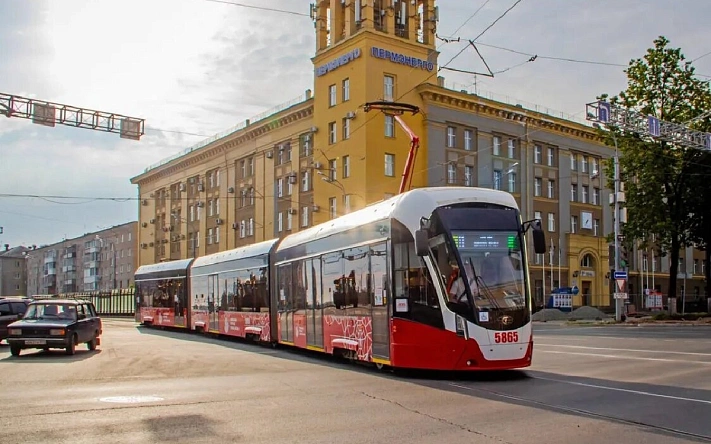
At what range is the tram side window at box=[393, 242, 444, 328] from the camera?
14.1 metres

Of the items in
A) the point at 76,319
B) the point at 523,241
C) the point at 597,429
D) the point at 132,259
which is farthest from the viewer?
the point at 132,259

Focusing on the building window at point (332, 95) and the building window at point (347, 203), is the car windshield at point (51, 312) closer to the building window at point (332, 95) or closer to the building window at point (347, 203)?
the building window at point (347, 203)

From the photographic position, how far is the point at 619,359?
17.7 meters

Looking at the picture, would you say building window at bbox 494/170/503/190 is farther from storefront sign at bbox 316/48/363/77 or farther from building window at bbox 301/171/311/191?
storefront sign at bbox 316/48/363/77

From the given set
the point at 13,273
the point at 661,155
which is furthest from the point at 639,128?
A: the point at 13,273

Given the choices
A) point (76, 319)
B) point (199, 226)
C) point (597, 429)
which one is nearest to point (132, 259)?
point (199, 226)

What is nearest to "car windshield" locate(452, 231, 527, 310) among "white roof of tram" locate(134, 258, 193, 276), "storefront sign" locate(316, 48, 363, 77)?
"white roof of tram" locate(134, 258, 193, 276)

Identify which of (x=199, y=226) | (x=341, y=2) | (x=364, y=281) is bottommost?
(x=364, y=281)

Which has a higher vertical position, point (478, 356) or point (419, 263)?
point (419, 263)

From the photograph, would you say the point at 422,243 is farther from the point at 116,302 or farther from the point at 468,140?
the point at 116,302

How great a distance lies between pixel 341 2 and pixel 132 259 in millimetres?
64210

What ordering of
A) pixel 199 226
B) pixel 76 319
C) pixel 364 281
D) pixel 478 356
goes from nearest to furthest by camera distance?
pixel 478 356 → pixel 364 281 → pixel 76 319 → pixel 199 226

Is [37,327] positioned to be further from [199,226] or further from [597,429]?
[199,226]

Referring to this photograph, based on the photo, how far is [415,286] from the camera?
14.5 metres
